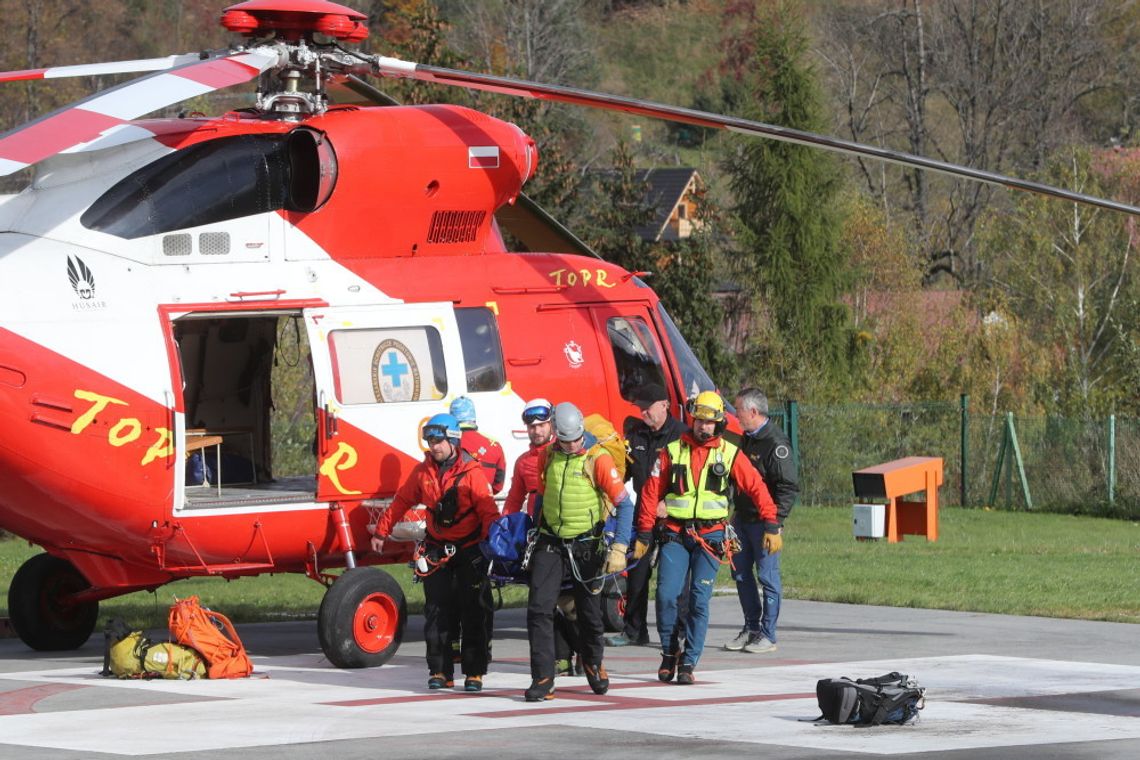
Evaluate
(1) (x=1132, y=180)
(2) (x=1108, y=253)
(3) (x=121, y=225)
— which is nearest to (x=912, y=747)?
(3) (x=121, y=225)

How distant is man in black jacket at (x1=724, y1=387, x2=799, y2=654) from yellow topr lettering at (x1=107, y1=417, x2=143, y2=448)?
4.40 meters

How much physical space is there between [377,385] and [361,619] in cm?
175

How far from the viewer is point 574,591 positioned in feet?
38.8

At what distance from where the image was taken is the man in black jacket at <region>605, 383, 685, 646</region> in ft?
46.2

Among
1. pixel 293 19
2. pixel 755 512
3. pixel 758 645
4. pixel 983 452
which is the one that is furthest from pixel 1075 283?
pixel 293 19

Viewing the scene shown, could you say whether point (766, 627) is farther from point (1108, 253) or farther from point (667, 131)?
point (667, 131)

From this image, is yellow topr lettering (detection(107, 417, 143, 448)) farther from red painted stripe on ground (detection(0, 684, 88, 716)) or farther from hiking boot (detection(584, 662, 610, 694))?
hiking boot (detection(584, 662, 610, 694))

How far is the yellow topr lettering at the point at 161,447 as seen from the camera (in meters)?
12.6

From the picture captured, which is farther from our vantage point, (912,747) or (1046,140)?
(1046,140)

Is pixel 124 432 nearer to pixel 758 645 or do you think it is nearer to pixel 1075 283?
pixel 758 645

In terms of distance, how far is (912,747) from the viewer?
9633 millimetres

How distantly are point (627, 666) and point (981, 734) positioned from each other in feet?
12.5

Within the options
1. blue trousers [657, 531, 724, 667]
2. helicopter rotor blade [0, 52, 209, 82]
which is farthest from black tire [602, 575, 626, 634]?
helicopter rotor blade [0, 52, 209, 82]

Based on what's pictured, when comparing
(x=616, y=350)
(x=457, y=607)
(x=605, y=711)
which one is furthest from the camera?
(x=616, y=350)
